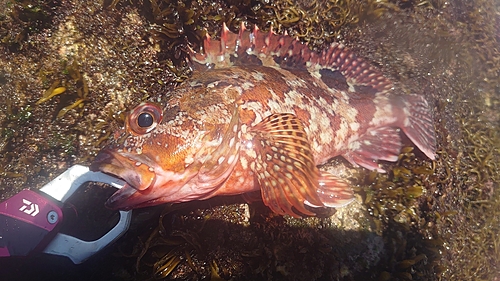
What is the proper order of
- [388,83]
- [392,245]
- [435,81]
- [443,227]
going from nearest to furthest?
[392,245]
[443,227]
[388,83]
[435,81]

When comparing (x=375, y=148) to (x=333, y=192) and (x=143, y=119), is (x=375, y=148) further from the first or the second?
(x=143, y=119)

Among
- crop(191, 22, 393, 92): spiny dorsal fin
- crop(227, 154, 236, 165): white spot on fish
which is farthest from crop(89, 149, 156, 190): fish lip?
crop(191, 22, 393, 92): spiny dorsal fin

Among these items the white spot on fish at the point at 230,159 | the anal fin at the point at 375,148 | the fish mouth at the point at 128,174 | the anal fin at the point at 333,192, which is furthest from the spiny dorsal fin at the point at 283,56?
the fish mouth at the point at 128,174

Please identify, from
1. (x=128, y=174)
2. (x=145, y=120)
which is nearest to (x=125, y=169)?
(x=128, y=174)

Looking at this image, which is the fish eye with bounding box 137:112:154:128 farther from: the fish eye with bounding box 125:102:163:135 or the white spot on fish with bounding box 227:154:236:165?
the white spot on fish with bounding box 227:154:236:165

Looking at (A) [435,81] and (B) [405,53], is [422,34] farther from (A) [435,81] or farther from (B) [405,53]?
(A) [435,81]

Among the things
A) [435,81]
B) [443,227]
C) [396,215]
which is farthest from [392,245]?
[435,81]
